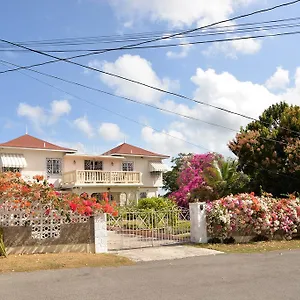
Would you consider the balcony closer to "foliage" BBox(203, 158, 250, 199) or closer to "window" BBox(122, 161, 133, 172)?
"window" BBox(122, 161, 133, 172)

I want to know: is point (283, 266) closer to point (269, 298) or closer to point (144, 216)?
point (269, 298)

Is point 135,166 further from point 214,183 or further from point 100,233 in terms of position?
point 100,233

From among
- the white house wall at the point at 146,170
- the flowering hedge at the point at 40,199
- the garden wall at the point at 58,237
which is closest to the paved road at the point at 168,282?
the garden wall at the point at 58,237

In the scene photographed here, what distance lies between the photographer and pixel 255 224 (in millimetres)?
15008

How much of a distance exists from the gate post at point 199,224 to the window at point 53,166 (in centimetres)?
1688

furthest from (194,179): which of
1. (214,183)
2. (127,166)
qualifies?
(127,166)

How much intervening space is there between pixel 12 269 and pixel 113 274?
8.17 ft

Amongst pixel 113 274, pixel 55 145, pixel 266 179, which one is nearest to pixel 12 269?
pixel 113 274

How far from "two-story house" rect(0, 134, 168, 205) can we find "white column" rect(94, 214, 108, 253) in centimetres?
1636

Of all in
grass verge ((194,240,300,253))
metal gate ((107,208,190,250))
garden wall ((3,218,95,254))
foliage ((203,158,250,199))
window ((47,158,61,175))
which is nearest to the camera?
garden wall ((3,218,95,254))

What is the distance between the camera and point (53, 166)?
29.4 metres

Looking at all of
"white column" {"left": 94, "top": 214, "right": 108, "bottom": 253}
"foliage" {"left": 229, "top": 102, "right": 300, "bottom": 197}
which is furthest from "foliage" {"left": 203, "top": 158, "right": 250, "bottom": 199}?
"white column" {"left": 94, "top": 214, "right": 108, "bottom": 253}

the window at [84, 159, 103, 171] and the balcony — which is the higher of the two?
the window at [84, 159, 103, 171]

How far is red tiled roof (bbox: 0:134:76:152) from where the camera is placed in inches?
1086
